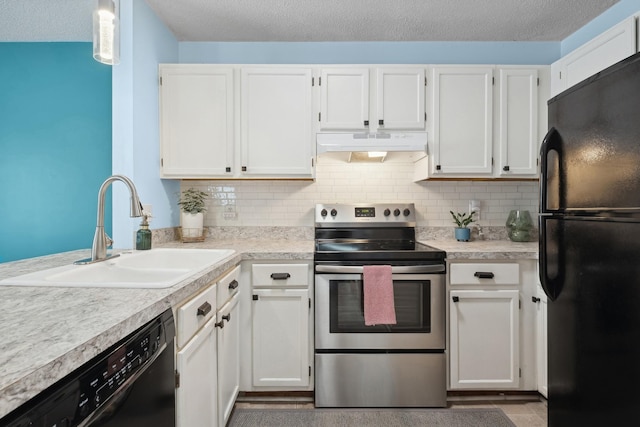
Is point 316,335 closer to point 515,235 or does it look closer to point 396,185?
point 396,185

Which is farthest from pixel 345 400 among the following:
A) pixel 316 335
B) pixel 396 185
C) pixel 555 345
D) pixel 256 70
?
pixel 256 70

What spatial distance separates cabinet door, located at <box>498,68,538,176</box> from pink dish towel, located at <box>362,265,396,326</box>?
122cm

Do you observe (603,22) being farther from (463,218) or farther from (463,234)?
(463,234)

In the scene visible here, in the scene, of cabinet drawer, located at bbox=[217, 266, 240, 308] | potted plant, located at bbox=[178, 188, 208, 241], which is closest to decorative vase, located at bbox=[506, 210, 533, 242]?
cabinet drawer, located at bbox=[217, 266, 240, 308]

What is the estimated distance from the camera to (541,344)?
204cm

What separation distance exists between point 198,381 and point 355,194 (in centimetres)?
176

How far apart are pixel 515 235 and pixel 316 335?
1.62 meters

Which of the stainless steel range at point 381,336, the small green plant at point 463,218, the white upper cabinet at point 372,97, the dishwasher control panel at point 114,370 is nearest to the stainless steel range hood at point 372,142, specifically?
the white upper cabinet at point 372,97

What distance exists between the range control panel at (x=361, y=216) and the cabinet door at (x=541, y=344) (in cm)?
97

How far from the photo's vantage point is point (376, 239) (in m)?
2.60

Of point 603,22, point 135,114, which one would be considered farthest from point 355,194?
A: point 603,22

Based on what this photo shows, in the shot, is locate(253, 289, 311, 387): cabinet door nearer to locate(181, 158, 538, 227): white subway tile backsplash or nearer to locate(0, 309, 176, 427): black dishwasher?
locate(181, 158, 538, 227): white subway tile backsplash

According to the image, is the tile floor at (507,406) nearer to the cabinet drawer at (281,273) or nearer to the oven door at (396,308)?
the oven door at (396,308)

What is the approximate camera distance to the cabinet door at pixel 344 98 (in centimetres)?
236
